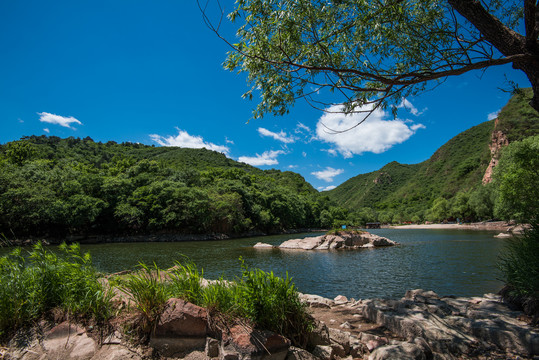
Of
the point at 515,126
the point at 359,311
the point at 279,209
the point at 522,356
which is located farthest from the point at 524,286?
the point at 515,126

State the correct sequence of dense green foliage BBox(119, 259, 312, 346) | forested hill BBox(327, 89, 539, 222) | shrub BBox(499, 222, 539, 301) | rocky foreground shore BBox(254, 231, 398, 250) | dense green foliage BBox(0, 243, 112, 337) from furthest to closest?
forested hill BBox(327, 89, 539, 222) → rocky foreground shore BBox(254, 231, 398, 250) → shrub BBox(499, 222, 539, 301) → dense green foliage BBox(119, 259, 312, 346) → dense green foliage BBox(0, 243, 112, 337)

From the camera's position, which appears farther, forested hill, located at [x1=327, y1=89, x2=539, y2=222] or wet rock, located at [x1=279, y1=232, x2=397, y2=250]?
forested hill, located at [x1=327, y1=89, x2=539, y2=222]

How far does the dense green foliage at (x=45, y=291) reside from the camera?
3.11 m

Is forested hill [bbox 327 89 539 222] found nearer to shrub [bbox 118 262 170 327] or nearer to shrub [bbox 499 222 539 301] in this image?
shrub [bbox 499 222 539 301]

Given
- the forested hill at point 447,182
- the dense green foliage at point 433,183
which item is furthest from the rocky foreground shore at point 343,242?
the dense green foliage at point 433,183

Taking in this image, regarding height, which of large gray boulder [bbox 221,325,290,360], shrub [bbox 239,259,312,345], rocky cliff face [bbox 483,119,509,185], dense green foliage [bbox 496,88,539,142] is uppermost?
dense green foliage [bbox 496,88,539,142]

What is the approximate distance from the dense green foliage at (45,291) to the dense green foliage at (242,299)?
383 mm

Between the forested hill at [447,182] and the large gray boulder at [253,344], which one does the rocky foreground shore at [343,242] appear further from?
the forested hill at [447,182]

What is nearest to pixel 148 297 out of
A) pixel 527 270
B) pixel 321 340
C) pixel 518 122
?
pixel 321 340

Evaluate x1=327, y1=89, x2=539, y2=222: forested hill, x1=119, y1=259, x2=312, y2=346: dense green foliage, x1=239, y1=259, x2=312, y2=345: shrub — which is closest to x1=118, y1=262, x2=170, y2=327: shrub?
x1=119, y1=259, x2=312, y2=346: dense green foliage

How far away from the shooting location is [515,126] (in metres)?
72.4

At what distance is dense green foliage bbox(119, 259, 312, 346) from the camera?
3.31 metres

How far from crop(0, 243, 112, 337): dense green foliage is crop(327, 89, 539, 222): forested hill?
239 feet

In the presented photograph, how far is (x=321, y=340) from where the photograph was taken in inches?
152
